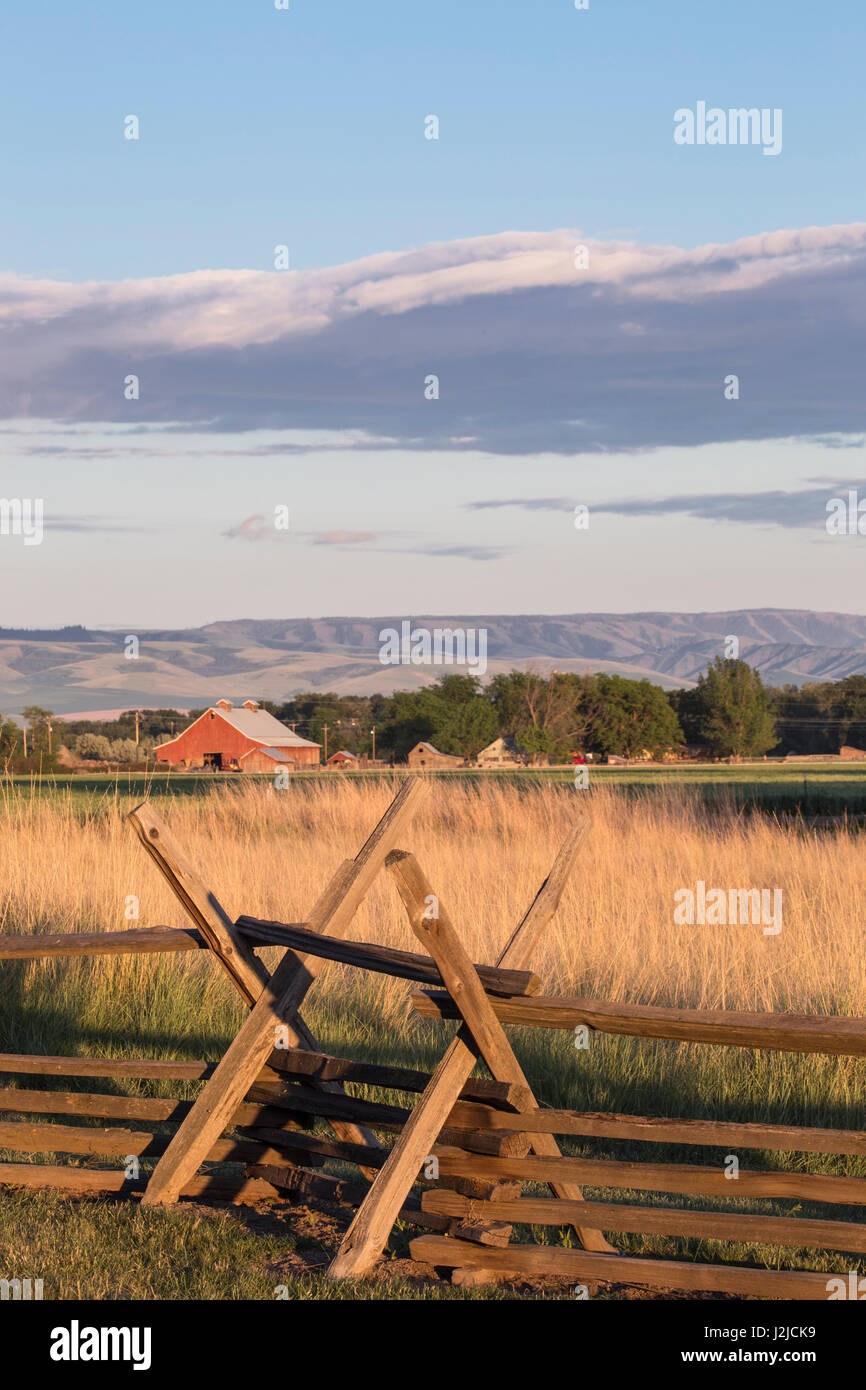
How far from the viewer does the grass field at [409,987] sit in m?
5.11

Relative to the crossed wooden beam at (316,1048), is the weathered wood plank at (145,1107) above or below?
below

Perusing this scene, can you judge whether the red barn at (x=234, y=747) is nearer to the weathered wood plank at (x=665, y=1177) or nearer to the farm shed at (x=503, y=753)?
the farm shed at (x=503, y=753)

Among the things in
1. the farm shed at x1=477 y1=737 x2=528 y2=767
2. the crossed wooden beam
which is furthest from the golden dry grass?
the farm shed at x1=477 y1=737 x2=528 y2=767

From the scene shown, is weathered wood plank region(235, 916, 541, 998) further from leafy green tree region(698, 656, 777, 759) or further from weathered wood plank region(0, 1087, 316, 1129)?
leafy green tree region(698, 656, 777, 759)

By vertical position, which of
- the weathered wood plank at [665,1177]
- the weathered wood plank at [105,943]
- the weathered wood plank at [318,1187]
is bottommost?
the weathered wood plank at [318,1187]

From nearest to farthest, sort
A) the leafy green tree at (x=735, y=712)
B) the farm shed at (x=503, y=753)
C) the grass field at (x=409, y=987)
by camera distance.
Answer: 1. the grass field at (x=409, y=987)
2. the farm shed at (x=503, y=753)
3. the leafy green tree at (x=735, y=712)

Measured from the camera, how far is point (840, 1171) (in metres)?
6.93

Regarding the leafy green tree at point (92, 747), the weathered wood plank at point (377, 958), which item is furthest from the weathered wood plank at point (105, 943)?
the leafy green tree at point (92, 747)

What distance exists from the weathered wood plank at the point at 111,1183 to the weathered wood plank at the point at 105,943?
37.1 inches

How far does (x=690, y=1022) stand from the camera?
4508 mm

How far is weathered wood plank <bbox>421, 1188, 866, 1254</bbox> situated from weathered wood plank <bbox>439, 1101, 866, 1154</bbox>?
24cm

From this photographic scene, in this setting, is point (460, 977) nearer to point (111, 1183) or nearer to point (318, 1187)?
point (318, 1187)

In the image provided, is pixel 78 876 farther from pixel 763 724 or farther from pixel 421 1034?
pixel 763 724

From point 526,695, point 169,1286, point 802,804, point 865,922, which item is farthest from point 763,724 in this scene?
point 169,1286
